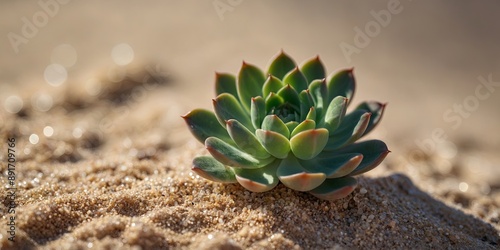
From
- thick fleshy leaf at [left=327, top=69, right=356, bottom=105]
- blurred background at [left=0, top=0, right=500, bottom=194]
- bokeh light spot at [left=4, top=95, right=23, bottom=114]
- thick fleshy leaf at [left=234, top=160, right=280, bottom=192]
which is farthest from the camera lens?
blurred background at [left=0, top=0, right=500, bottom=194]

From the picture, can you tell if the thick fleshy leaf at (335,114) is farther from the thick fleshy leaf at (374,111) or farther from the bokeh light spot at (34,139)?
the bokeh light spot at (34,139)

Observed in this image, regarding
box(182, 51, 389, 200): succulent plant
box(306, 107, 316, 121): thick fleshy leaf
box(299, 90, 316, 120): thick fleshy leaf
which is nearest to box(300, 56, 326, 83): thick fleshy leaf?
box(182, 51, 389, 200): succulent plant

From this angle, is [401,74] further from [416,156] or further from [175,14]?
[175,14]

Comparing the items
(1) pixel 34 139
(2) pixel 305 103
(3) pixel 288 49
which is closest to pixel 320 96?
(2) pixel 305 103

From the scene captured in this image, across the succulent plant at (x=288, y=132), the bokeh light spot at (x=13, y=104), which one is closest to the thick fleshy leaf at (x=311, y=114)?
the succulent plant at (x=288, y=132)

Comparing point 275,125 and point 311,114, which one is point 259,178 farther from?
point 311,114

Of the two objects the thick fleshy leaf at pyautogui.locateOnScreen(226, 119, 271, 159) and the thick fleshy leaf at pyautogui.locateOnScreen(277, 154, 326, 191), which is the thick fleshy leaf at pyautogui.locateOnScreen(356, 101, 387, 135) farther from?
the thick fleshy leaf at pyautogui.locateOnScreen(226, 119, 271, 159)
